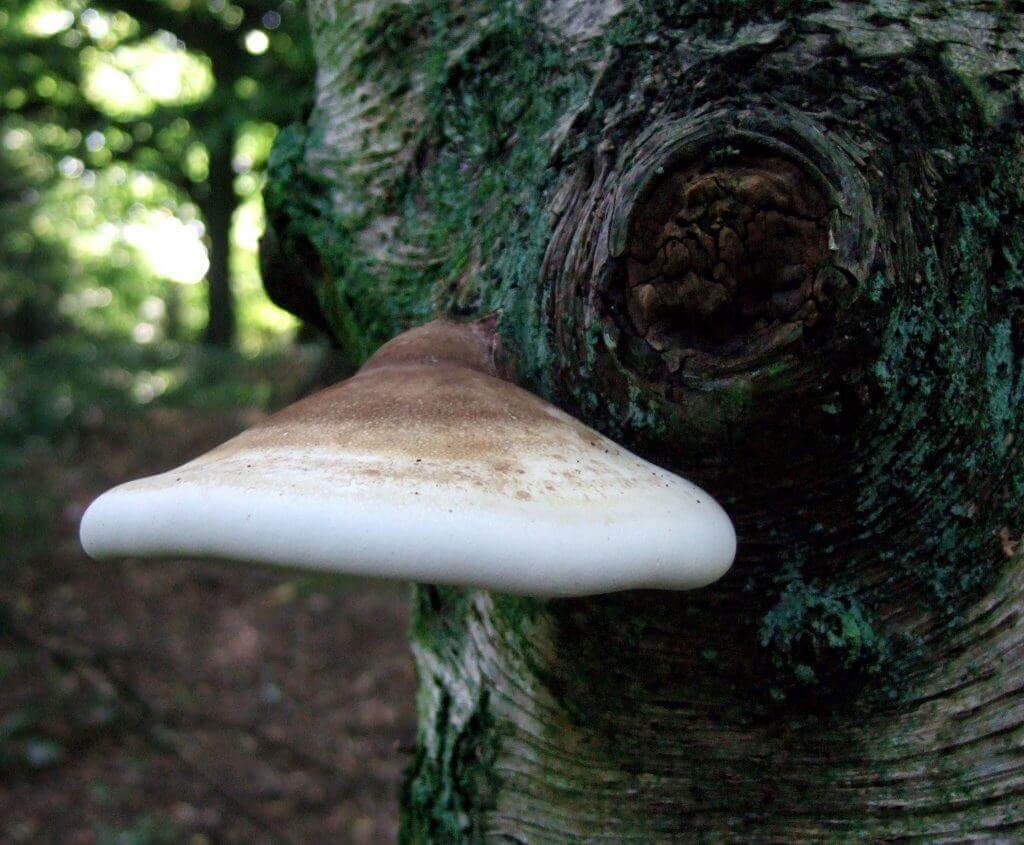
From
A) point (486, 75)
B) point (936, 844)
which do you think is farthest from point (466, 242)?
point (936, 844)

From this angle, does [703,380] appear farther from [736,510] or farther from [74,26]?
[74,26]

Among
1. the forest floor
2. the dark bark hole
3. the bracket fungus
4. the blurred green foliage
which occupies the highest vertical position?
the blurred green foliage

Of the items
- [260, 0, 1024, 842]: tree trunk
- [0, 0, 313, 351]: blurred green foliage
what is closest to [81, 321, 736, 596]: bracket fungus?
[260, 0, 1024, 842]: tree trunk

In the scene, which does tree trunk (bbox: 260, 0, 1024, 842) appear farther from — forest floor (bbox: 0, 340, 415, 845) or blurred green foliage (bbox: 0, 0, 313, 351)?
forest floor (bbox: 0, 340, 415, 845)

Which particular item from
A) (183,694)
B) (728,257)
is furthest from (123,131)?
(728,257)

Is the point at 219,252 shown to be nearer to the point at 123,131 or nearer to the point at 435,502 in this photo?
the point at 123,131

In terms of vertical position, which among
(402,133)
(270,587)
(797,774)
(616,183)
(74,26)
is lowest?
(270,587)

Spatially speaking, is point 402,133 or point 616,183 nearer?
point 616,183
